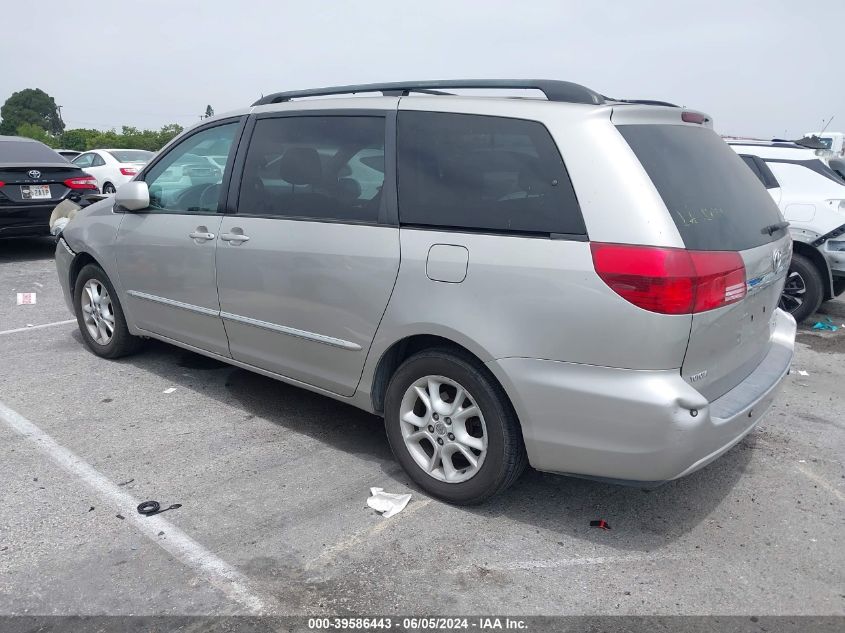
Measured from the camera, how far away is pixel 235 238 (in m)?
4.15

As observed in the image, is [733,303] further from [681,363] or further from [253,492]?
[253,492]

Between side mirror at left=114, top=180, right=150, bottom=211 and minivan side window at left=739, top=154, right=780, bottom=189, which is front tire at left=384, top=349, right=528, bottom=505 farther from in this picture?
minivan side window at left=739, top=154, right=780, bottom=189

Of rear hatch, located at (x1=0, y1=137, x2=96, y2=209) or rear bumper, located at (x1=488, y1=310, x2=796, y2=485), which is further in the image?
rear hatch, located at (x1=0, y1=137, x2=96, y2=209)

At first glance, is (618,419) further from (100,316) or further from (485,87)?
(100,316)

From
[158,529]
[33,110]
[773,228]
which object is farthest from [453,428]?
[33,110]

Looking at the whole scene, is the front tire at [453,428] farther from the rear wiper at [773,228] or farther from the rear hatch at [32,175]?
the rear hatch at [32,175]

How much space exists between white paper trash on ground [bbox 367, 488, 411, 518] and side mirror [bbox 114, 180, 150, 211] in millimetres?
2544

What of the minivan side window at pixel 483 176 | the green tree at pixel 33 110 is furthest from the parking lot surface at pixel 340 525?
the green tree at pixel 33 110

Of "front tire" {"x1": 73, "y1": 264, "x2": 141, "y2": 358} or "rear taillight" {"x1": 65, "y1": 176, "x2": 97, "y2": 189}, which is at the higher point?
"rear taillight" {"x1": 65, "y1": 176, "x2": 97, "y2": 189}

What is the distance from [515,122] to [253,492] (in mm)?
2152

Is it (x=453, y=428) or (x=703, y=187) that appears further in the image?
(x=453, y=428)

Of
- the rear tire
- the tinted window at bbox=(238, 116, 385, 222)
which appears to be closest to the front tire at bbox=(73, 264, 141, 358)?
the tinted window at bbox=(238, 116, 385, 222)

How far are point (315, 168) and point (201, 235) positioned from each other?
0.93 m

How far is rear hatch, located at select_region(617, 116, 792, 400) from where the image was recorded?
294cm
